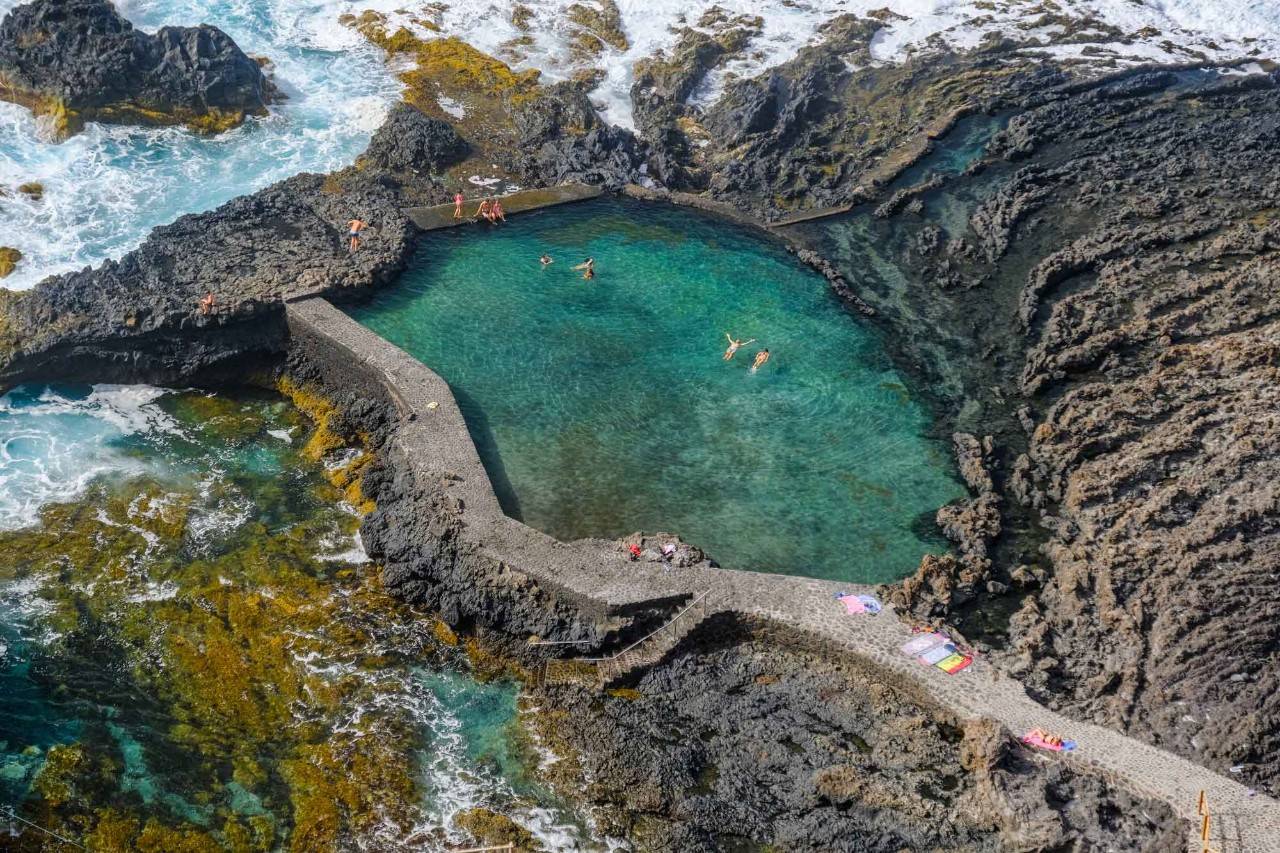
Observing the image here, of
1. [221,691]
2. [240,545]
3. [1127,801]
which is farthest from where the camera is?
[240,545]

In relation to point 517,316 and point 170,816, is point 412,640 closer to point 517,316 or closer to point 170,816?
point 170,816

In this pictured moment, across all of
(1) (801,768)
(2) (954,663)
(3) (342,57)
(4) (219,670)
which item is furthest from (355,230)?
(2) (954,663)

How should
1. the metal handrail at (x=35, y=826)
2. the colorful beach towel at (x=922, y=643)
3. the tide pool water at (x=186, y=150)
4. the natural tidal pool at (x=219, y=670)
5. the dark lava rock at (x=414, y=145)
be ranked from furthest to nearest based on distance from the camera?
the dark lava rock at (x=414, y=145) → the tide pool water at (x=186, y=150) → the colorful beach towel at (x=922, y=643) → the natural tidal pool at (x=219, y=670) → the metal handrail at (x=35, y=826)

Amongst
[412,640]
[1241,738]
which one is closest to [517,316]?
[412,640]

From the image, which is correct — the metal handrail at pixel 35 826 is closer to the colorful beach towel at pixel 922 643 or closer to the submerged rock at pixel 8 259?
the colorful beach towel at pixel 922 643

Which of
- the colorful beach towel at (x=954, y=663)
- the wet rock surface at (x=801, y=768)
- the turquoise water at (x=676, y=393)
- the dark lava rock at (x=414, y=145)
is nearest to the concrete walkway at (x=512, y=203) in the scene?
the turquoise water at (x=676, y=393)

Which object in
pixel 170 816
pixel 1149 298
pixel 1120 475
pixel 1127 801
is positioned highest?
pixel 1149 298
